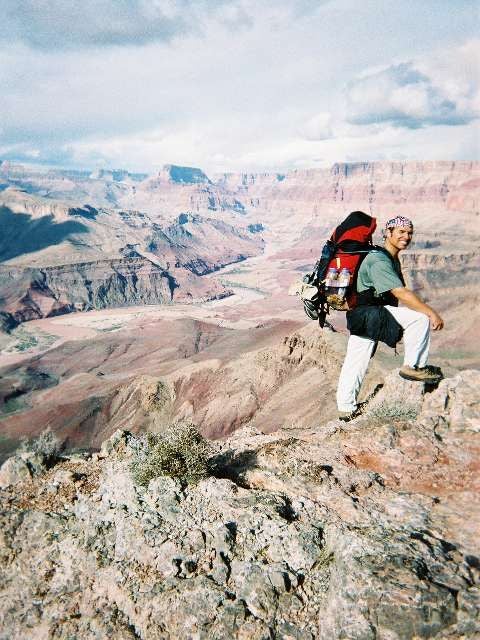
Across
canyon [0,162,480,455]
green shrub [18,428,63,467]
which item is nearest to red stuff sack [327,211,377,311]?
canyon [0,162,480,455]

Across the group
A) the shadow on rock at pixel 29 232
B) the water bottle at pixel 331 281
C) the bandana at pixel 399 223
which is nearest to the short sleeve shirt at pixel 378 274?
the water bottle at pixel 331 281

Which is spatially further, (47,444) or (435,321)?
(47,444)

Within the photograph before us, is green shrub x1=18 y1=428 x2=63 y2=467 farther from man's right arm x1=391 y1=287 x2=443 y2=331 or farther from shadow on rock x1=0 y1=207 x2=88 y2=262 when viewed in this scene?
shadow on rock x1=0 y1=207 x2=88 y2=262

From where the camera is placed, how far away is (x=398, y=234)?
18.4ft

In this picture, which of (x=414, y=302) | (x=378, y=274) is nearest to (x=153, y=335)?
(x=378, y=274)

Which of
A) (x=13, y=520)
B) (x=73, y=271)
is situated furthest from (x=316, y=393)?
(x=73, y=271)

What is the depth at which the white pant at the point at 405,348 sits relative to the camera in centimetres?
543

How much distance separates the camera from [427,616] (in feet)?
10.7

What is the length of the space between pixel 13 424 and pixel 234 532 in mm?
49276

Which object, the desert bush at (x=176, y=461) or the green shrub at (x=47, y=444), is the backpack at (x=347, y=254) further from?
the green shrub at (x=47, y=444)

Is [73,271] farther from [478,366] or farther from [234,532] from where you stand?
[234,532]

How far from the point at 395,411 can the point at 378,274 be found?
10.1 ft

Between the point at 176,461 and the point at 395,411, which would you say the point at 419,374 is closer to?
the point at 395,411

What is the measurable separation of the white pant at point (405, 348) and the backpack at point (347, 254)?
55 cm
